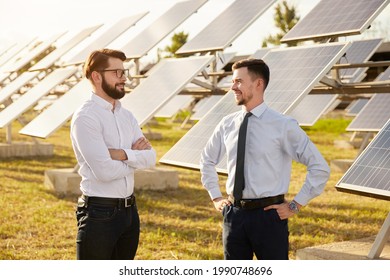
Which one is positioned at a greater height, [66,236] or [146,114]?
[146,114]

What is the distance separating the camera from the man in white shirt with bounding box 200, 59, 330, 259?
416 cm

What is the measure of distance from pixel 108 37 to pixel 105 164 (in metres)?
11.3

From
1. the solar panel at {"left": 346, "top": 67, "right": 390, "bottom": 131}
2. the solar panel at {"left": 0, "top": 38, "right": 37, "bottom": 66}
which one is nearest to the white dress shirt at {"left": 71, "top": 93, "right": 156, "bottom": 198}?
the solar panel at {"left": 346, "top": 67, "right": 390, "bottom": 131}

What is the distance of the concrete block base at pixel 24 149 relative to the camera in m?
16.8

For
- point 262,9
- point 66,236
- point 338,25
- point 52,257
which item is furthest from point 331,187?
point 52,257

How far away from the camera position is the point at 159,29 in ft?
42.0

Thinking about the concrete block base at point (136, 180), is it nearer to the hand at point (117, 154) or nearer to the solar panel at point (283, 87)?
the solar panel at point (283, 87)

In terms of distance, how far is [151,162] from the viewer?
15.0 ft

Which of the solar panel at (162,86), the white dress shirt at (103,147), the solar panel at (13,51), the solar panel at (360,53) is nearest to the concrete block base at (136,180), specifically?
the solar panel at (162,86)

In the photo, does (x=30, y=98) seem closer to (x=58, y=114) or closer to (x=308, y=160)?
(x=58, y=114)

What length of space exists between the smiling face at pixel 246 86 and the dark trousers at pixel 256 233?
70 centimetres

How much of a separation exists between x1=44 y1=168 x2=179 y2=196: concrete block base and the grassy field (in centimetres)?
15
